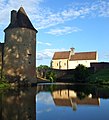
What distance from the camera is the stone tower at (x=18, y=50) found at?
117ft

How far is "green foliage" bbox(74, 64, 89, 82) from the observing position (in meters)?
48.8

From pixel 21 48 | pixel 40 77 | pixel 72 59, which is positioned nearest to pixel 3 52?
pixel 21 48

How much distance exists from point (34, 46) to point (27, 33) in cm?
246

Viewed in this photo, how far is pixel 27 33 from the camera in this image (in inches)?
1428

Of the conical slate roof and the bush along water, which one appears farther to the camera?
the bush along water

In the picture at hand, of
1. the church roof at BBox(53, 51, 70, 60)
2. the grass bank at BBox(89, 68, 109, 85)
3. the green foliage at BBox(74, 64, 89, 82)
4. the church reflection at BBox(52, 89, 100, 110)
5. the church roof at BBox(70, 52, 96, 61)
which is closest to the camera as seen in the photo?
the church reflection at BBox(52, 89, 100, 110)

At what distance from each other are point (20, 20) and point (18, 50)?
14.3 feet

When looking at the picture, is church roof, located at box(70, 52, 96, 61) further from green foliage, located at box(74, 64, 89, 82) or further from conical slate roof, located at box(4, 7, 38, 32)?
conical slate roof, located at box(4, 7, 38, 32)

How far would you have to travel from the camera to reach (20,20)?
36719 mm

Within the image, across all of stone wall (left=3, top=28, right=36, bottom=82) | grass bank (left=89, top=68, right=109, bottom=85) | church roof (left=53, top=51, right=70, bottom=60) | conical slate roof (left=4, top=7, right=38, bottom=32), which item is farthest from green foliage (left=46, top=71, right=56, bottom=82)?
church roof (left=53, top=51, right=70, bottom=60)

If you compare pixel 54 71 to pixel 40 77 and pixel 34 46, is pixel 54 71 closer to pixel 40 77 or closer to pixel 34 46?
pixel 40 77

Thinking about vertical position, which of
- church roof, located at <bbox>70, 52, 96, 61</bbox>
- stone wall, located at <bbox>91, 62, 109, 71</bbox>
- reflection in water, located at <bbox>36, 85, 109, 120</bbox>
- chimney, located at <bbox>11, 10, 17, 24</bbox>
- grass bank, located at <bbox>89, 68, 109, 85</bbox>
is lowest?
reflection in water, located at <bbox>36, 85, 109, 120</bbox>

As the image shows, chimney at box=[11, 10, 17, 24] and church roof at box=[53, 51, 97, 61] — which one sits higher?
chimney at box=[11, 10, 17, 24]

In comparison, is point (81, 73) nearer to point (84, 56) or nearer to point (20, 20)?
point (20, 20)
